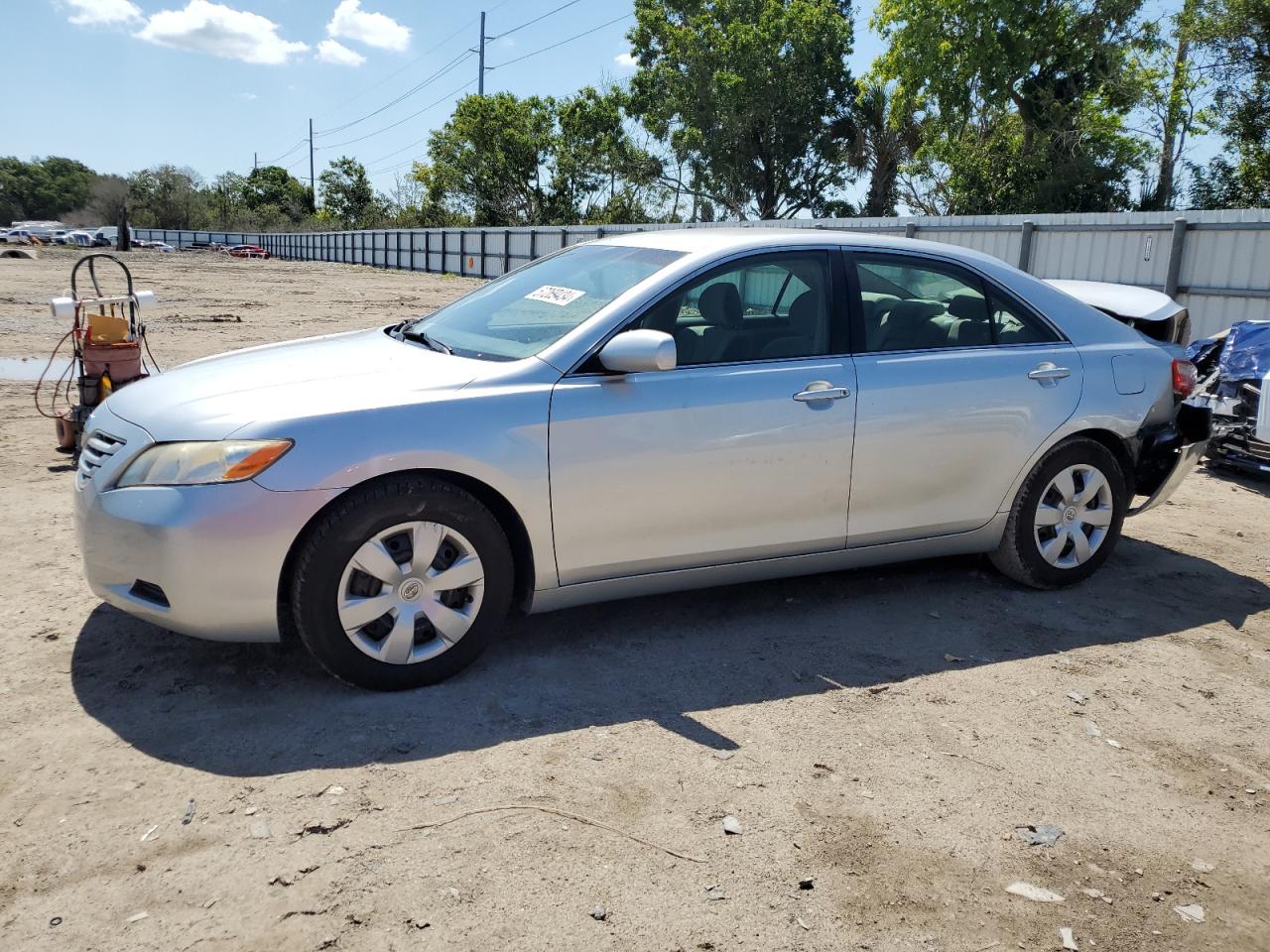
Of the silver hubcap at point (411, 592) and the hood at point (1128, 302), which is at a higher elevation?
the hood at point (1128, 302)

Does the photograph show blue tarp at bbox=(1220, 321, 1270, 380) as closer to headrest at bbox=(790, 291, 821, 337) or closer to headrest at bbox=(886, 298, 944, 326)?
headrest at bbox=(886, 298, 944, 326)

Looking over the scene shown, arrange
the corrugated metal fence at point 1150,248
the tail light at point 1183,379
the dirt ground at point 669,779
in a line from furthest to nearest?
the corrugated metal fence at point 1150,248 → the tail light at point 1183,379 → the dirt ground at point 669,779

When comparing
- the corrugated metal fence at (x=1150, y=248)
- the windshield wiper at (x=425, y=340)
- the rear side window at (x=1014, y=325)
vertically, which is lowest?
the windshield wiper at (x=425, y=340)

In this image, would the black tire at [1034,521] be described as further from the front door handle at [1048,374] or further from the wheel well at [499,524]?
the wheel well at [499,524]

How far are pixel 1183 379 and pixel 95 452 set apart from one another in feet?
15.9

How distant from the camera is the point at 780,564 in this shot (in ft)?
14.4

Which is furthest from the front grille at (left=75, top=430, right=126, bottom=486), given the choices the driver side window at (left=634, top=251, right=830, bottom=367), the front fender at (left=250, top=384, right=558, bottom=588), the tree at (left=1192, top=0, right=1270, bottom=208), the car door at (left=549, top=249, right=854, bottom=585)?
the tree at (left=1192, top=0, right=1270, bottom=208)

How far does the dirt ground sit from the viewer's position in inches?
103

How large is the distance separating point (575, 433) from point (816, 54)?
50.5 m

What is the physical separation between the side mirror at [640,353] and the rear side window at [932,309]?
1.10 metres

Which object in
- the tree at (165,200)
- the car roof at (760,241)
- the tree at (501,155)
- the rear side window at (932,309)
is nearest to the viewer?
the car roof at (760,241)

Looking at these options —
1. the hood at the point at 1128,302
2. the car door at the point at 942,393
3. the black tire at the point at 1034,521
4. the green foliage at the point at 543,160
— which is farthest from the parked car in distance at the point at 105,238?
the black tire at the point at 1034,521

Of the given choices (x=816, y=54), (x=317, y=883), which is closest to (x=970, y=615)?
(x=317, y=883)

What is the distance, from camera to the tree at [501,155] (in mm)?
61688
